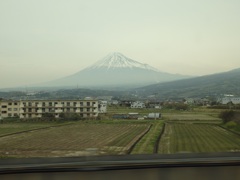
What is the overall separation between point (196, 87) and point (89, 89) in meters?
2.09

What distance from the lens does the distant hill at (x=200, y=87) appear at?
410 cm

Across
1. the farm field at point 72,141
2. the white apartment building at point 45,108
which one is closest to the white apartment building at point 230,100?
the farm field at point 72,141

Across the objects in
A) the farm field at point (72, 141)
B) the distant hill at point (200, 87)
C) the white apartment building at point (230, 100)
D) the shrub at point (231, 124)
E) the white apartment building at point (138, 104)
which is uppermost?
the distant hill at point (200, 87)

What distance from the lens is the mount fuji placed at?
4.45 m

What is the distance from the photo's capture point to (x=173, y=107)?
4309 millimetres

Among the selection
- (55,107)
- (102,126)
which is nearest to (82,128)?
(102,126)

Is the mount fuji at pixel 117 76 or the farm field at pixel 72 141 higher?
the mount fuji at pixel 117 76

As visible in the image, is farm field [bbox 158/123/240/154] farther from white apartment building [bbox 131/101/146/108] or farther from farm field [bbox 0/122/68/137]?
farm field [bbox 0/122/68/137]

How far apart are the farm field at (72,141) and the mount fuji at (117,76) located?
3.10ft

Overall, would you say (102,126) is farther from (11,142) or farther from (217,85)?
(217,85)

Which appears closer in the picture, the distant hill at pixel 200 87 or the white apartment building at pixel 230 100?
the white apartment building at pixel 230 100

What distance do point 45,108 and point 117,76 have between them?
2664 mm

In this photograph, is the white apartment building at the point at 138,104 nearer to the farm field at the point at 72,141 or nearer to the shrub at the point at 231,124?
the farm field at the point at 72,141

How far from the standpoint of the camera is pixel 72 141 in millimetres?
2574
